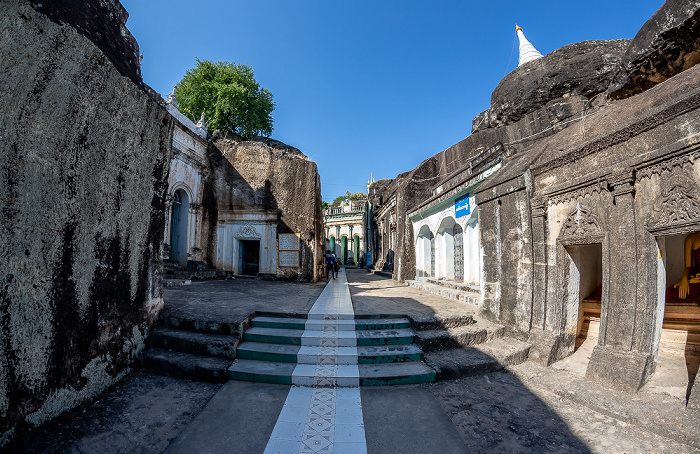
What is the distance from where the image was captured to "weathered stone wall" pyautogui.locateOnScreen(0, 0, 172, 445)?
8.48 feet

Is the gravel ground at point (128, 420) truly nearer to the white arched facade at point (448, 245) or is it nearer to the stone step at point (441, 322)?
the stone step at point (441, 322)

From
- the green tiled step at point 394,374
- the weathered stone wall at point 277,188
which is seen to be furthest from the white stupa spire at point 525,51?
the green tiled step at point 394,374

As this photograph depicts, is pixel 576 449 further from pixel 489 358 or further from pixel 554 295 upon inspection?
pixel 554 295

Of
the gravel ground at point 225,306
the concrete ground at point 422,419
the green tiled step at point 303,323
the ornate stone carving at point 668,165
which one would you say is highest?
the ornate stone carving at point 668,165

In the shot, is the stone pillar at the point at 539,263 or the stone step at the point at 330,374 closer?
the stone step at the point at 330,374

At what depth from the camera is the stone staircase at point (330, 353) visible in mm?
3887

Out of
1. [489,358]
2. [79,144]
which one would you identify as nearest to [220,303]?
[79,144]

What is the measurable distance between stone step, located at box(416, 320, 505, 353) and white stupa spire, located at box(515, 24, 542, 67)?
16.8m

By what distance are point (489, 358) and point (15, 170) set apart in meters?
5.89

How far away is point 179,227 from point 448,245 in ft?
34.9

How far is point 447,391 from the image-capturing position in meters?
3.77

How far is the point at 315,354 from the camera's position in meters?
4.29

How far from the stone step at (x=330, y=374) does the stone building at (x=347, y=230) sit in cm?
2561

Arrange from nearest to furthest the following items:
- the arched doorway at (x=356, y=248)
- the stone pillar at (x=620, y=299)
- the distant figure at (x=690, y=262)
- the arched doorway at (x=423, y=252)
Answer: the stone pillar at (x=620, y=299)
the distant figure at (x=690, y=262)
the arched doorway at (x=423, y=252)
the arched doorway at (x=356, y=248)
